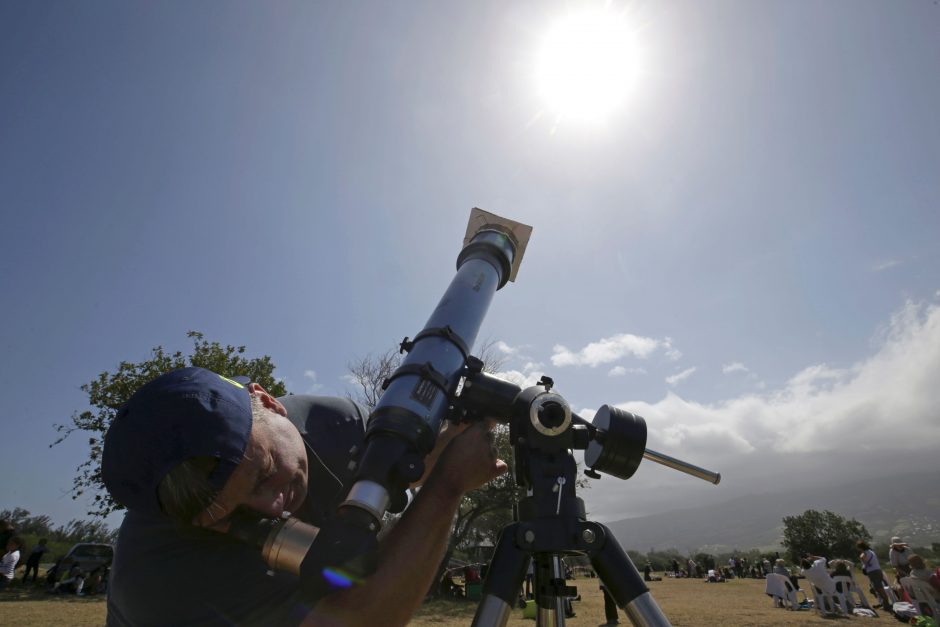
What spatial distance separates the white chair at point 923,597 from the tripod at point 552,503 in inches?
493

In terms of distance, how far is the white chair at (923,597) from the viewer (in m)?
9.45

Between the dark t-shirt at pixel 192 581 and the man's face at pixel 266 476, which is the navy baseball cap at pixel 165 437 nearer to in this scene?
the man's face at pixel 266 476

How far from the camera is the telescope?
1452mm

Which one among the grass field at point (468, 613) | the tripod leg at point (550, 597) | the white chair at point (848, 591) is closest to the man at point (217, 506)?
the tripod leg at point (550, 597)

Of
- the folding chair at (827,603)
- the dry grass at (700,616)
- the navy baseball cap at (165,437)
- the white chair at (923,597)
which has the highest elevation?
the navy baseball cap at (165,437)

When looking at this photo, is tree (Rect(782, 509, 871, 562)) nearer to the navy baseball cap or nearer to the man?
the man

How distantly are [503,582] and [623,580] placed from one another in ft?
1.44

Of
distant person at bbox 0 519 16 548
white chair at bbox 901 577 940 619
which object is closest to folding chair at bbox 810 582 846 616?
white chair at bbox 901 577 940 619

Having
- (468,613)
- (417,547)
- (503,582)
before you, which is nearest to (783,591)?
(468,613)

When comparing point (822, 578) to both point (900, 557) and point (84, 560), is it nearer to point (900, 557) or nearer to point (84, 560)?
point (900, 557)

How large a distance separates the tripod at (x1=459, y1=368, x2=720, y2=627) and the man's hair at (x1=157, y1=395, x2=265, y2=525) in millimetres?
1113

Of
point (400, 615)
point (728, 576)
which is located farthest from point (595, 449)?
point (728, 576)

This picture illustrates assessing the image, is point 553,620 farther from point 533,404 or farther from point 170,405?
point 170,405

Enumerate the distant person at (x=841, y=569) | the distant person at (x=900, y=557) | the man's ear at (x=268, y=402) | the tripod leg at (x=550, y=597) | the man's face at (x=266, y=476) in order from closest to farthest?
the tripod leg at (x=550, y=597), the man's face at (x=266, y=476), the man's ear at (x=268, y=402), the distant person at (x=900, y=557), the distant person at (x=841, y=569)
